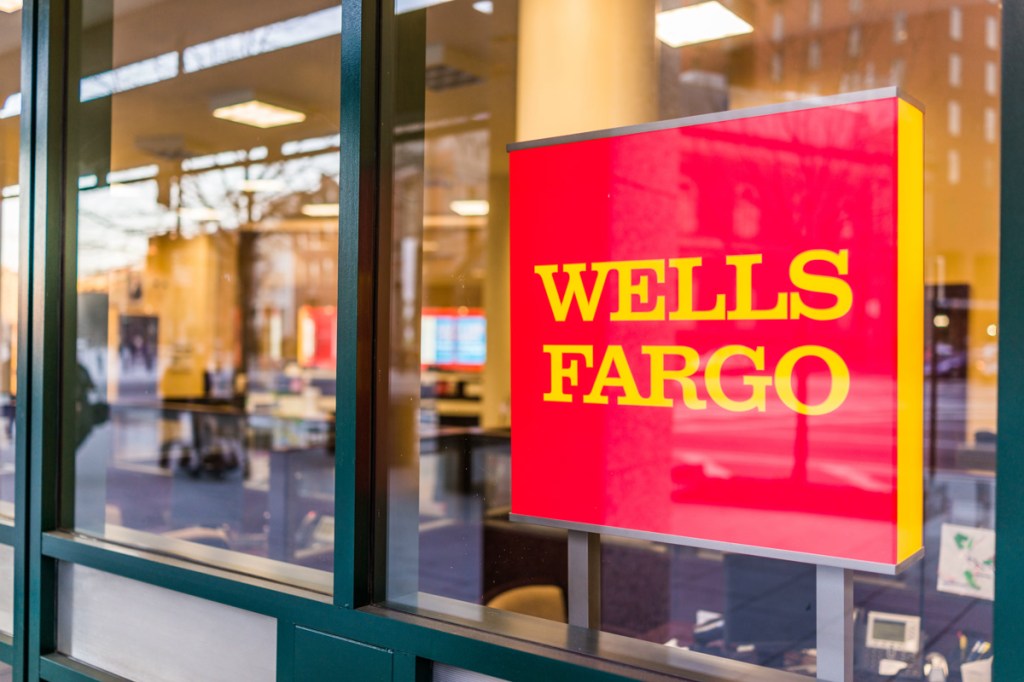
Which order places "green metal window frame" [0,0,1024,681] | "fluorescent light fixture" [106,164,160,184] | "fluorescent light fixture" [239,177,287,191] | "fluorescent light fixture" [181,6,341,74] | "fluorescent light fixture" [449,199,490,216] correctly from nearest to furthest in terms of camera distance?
Result: "green metal window frame" [0,0,1024,681]
"fluorescent light fixture" [181,6,341,74]
"fluorescent light fixture" [106,164,160,184]
"fluorescent light fixture" [239,177,287,191]
"fluorescent light fixture" [449,199,490,216]

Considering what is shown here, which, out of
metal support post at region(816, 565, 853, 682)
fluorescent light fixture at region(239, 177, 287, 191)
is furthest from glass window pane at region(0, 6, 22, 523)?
fluorescent light fixture at region(239, 177, 287, 191)

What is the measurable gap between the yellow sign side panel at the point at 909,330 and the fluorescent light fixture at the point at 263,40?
1.18 metres

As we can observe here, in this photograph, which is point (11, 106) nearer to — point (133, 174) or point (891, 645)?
point (133, 174)

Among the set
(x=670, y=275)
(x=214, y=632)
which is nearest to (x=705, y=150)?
(x=670, y=275)

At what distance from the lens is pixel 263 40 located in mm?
3078

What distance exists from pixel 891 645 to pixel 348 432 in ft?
6.53

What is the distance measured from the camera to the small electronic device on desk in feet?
8.40

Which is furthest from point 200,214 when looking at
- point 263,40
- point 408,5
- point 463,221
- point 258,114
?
point 408,5

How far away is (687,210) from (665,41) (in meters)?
1.75

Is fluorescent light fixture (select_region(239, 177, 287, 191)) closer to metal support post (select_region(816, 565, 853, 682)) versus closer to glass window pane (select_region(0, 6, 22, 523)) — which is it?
glass window pane (select_region(0, 6, 22, 523))

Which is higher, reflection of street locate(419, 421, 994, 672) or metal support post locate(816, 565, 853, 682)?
metal support post locate(816, 565, 853, 682)

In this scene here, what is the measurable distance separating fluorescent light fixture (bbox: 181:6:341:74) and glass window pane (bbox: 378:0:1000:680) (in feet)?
0.91

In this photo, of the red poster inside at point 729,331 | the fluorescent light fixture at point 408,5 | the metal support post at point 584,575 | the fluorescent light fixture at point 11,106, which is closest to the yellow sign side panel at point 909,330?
the red poster inside at point 729,331

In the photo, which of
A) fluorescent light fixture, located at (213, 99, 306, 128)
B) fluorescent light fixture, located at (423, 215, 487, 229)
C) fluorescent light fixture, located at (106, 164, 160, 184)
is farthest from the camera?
fluorescent light fixture, located at (423, 215, 487, 229)
